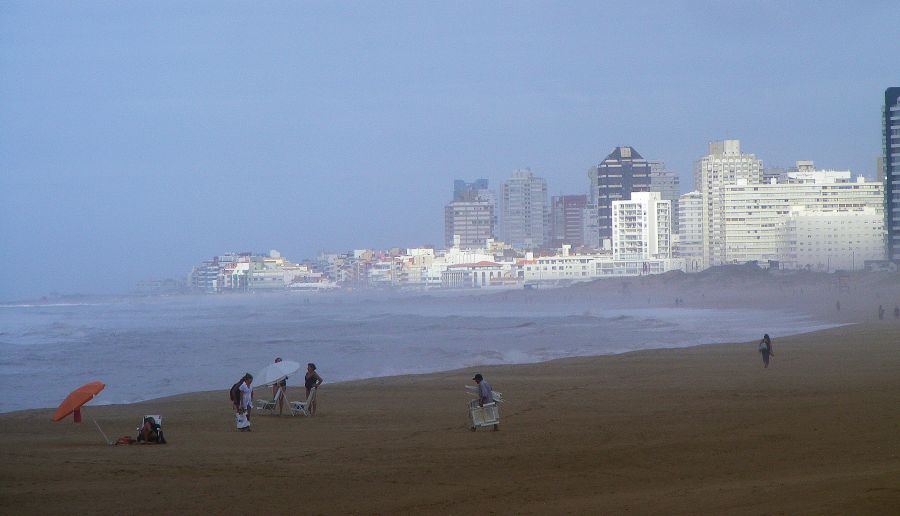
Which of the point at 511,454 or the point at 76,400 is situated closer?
the point at 511,454

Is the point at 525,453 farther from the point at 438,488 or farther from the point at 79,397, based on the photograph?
the point at 79,397

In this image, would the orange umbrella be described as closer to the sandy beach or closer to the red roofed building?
the sandy beach

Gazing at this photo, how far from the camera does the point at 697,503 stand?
780 cm

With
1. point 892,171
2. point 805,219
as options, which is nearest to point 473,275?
point 805,219

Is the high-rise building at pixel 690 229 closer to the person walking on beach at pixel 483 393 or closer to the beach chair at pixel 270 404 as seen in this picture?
the beach chair at pixel 270 404

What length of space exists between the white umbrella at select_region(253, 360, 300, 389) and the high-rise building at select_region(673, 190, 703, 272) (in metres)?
140

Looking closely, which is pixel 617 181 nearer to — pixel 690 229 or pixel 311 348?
pixel 690 229

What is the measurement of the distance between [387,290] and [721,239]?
58564 millimetres

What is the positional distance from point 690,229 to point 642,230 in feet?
23.2

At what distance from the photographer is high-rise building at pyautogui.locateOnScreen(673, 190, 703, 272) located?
154 m

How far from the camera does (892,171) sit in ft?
317

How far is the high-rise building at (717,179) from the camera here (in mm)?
143875

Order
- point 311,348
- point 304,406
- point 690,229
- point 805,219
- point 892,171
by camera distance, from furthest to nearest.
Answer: point 690,229 < point 805,219 < point 892,171 < point 311,348 < point 304,406

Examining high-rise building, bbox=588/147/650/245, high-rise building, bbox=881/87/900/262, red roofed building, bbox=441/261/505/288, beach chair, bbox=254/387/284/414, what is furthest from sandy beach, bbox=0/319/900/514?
high-rise building, bbox=588/147/650/245
